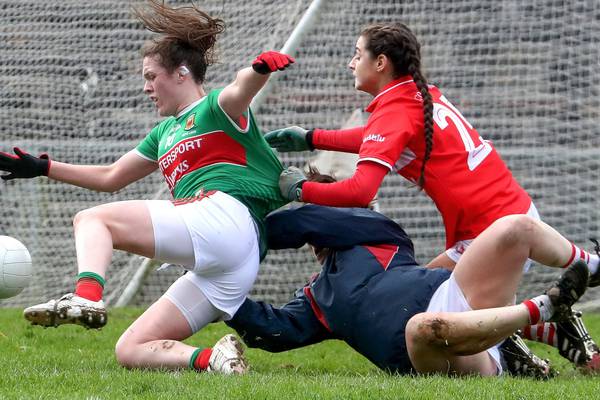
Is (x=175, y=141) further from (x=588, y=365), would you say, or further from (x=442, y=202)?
(x=588, y=365)

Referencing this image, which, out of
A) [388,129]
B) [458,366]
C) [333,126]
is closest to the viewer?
[458,366]

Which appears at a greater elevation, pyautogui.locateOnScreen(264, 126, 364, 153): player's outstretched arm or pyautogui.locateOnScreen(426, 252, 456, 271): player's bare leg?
pyautogui.locateOnScreen(264, 126, 364, 153): player's outstretched arm

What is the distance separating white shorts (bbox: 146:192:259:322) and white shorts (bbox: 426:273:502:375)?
3.11ft

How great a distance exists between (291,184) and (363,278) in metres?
0.60

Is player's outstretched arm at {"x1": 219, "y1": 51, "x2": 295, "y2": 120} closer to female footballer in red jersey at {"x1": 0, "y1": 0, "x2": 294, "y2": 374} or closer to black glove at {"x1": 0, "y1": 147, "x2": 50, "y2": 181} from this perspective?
female footballer in red jersey at {"x1": 0, "y1": 0, "x2": 294, "y2": 374}

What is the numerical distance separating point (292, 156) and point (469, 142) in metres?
3.78

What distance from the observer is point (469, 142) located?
5.26 metres

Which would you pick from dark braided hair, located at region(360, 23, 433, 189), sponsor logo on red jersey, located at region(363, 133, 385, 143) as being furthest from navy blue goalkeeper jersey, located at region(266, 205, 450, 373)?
dark braided hair, located at region(360, 23, 433, 189)

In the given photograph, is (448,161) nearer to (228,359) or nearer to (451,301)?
(451,301)

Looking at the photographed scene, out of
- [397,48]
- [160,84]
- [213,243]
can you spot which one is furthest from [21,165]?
[397,48]

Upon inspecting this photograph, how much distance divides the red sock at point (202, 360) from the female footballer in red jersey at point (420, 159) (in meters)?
0.86

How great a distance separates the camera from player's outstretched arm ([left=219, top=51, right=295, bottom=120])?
4.89m

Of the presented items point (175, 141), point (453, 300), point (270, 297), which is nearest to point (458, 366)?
point (453, 300)

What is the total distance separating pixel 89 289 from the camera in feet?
15.1
